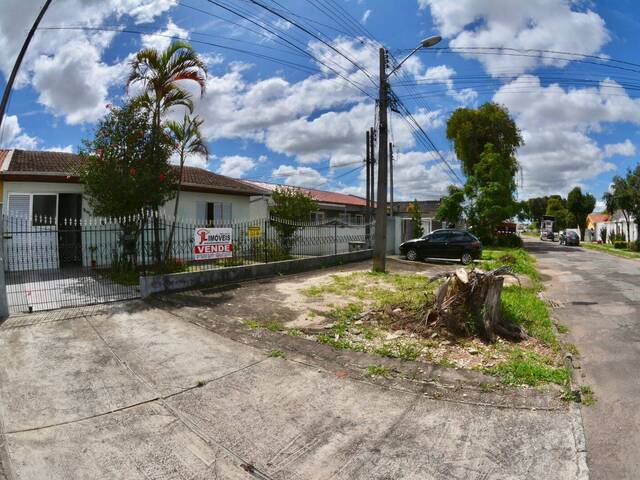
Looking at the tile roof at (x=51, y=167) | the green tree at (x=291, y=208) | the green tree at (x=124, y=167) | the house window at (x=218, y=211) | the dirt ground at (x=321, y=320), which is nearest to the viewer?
the dirt ground at (x=321, y=320)

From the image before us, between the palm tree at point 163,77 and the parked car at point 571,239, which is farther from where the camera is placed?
the parked car at point 571,239

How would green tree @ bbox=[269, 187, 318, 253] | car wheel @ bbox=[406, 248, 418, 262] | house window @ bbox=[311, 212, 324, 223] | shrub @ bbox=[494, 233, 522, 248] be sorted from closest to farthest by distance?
1. green tree @ bbox=[269, 187, 318, 253]
2. car wheel @ bbox=[406, 248, 418, 262]
3. house window @ bbox=[311, 212, 324, 223]
4. shrub @ bbox=[494, 233, 522, 248]


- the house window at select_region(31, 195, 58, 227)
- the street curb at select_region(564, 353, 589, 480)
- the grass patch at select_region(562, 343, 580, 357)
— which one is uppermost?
the house window at select_region(31, 195, 58, 227)

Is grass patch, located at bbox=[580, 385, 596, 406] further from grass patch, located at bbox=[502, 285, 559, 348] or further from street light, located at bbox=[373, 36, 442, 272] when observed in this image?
street light, located at bbox=[373, 36, 442, 272]

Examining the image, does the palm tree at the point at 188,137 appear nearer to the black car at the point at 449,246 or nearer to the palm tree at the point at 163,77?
the palm tree at the point at 163,77

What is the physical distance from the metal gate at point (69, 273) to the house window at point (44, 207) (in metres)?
0.12

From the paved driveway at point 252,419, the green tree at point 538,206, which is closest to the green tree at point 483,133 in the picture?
the paved driveway at point 252,419

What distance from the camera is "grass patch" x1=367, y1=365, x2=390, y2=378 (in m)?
5.06

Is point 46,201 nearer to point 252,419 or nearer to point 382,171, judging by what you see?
point 382,171

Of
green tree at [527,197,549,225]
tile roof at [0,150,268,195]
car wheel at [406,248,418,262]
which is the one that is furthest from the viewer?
green tree at [527,197,549,225]

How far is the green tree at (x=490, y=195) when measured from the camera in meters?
28.8

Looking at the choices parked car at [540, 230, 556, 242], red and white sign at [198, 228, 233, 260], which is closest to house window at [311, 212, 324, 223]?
red and white sign at [198, 228, 233, 260]

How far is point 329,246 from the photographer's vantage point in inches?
689

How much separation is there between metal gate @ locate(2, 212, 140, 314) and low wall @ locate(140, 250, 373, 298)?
0.47 metres
